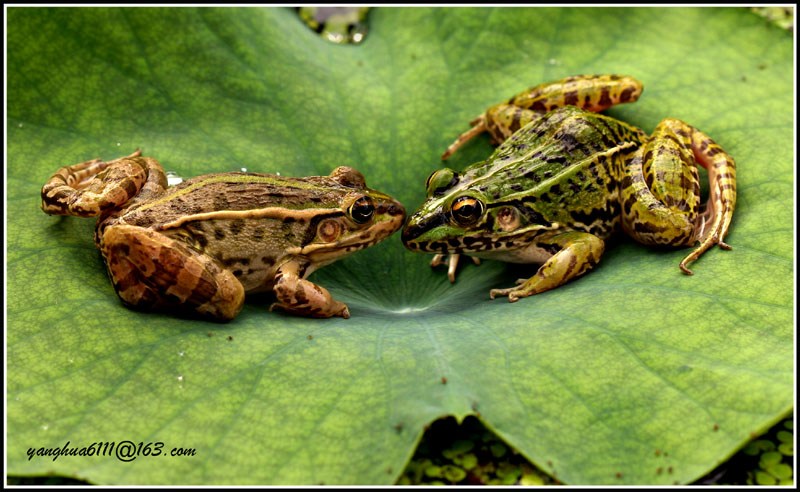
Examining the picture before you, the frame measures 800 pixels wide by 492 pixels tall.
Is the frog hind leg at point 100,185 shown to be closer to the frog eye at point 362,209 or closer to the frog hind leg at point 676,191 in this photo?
the frog eye at point 362,209

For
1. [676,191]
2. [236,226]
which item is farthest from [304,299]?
[676,191]

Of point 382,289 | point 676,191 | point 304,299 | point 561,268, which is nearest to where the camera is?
point 304,299

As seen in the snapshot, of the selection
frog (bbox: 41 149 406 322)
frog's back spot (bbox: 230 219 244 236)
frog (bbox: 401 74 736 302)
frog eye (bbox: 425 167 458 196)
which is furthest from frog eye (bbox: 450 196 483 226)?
frog's back spot (bbox: 230 219 244 236)

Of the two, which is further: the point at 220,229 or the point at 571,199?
the point at 571,199

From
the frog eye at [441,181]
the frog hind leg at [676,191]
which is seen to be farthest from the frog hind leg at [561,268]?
the frog eye at [441,181]

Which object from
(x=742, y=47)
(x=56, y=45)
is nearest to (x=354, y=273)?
(x=56, y=45)

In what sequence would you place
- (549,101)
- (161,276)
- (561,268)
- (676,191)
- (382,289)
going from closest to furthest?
(161,276), (561,268), (676,191), (382,289), (549,101)

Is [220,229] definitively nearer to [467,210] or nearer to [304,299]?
[304,299]

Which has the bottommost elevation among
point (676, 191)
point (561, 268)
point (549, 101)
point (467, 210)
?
point (561, 268)
